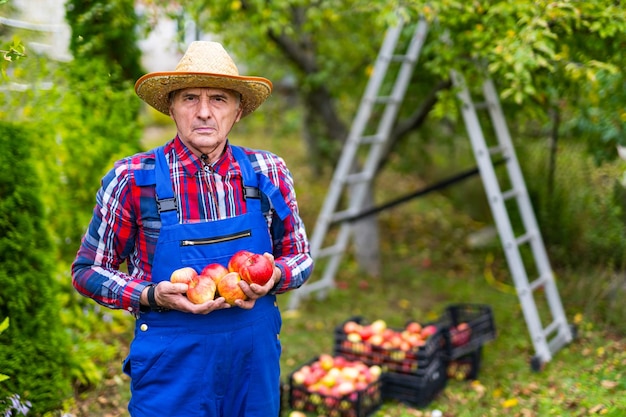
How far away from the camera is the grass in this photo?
3.87 metres

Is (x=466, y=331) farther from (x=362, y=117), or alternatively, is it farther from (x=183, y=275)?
(x=183, y=275)

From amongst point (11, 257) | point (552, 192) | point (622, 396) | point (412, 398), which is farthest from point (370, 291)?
point (11, 257)

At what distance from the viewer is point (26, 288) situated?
312cm

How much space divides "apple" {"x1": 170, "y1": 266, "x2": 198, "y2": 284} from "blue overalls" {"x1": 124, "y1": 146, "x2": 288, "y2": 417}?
5 centimetres

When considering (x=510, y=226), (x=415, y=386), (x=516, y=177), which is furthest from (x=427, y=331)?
(x=516, y=177)

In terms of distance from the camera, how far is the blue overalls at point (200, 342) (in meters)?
2.15

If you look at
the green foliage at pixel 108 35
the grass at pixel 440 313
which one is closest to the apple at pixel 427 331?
the grass at pixel 440 313

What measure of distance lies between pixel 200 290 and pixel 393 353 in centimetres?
233

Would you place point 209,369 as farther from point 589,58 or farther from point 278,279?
point 589,58

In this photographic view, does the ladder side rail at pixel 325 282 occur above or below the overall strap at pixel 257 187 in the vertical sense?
below

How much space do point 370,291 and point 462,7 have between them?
120 inches

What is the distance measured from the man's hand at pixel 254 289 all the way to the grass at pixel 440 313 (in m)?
1.90

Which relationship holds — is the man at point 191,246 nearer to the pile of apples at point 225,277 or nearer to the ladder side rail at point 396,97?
the pile of apples at point 225,277

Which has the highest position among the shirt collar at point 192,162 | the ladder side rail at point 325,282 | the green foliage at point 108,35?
the green foliage at point 108,35
